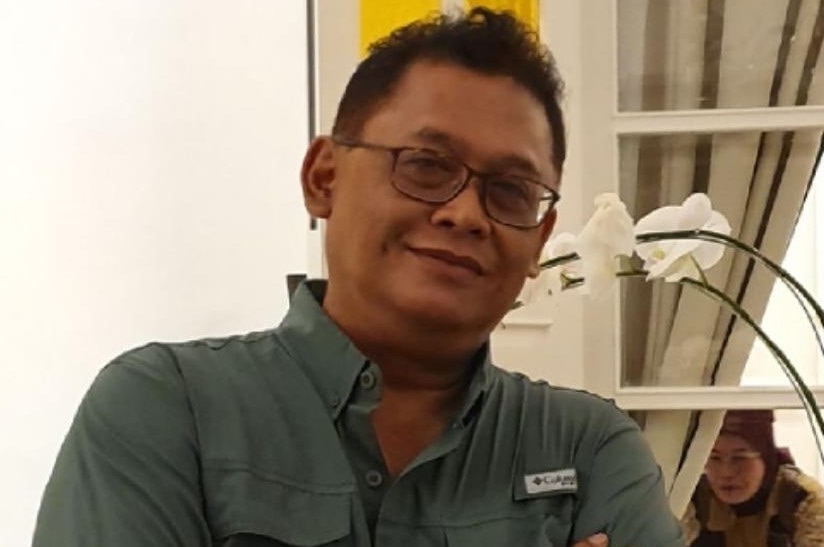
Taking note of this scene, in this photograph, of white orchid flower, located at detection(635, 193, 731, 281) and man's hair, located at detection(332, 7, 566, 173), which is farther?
white orchid flower, located at detection(635, 193, 731, 281)

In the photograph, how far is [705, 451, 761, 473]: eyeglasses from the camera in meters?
1.82

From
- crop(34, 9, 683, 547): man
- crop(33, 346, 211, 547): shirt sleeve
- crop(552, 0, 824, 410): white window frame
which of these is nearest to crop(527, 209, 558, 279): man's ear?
crop(34, 9, 683, 547): man

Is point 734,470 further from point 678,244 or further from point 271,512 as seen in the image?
point 271,512

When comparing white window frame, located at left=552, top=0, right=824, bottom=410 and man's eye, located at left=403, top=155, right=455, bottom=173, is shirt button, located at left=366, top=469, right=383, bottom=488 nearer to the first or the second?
man's eye, located at left=403, top=155, right=455, bottom=173

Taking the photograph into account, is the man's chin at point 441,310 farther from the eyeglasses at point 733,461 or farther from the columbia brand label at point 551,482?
the eyeglasses at point 733,461

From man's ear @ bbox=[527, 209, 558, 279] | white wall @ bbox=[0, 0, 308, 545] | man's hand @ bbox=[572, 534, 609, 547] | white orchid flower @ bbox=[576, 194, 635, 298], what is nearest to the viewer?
man's hand @ bbox=[572, 534, 609, 547]

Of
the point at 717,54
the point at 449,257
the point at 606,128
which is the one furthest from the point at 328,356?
the point at 717,54

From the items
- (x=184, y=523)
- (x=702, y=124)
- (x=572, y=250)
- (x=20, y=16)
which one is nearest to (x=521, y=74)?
(x=572, y=250)

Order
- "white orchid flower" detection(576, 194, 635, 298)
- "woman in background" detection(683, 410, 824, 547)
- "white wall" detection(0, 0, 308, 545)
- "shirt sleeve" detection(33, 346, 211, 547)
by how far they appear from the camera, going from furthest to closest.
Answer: "white wall" detection(0, 0, 308, 545) → "woman in background" detection(683, 410, 824, 547) → "white orchid flower" detection(576, 194, 635, 298) → "shirt sleeve" detection(33, 346, 211, 547)

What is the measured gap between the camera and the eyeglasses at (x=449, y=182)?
1.14m

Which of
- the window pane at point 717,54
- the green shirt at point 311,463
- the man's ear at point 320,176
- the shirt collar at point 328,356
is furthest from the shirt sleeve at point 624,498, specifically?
the window pane at point 717,54

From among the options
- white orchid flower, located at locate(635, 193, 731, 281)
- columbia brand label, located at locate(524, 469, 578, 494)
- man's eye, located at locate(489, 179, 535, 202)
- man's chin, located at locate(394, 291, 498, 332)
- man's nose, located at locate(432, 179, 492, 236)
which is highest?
man's eye, located at locate(489, 179, 535, 202)

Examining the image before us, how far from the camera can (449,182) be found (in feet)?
3.77

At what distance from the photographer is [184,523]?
40.1 inches
